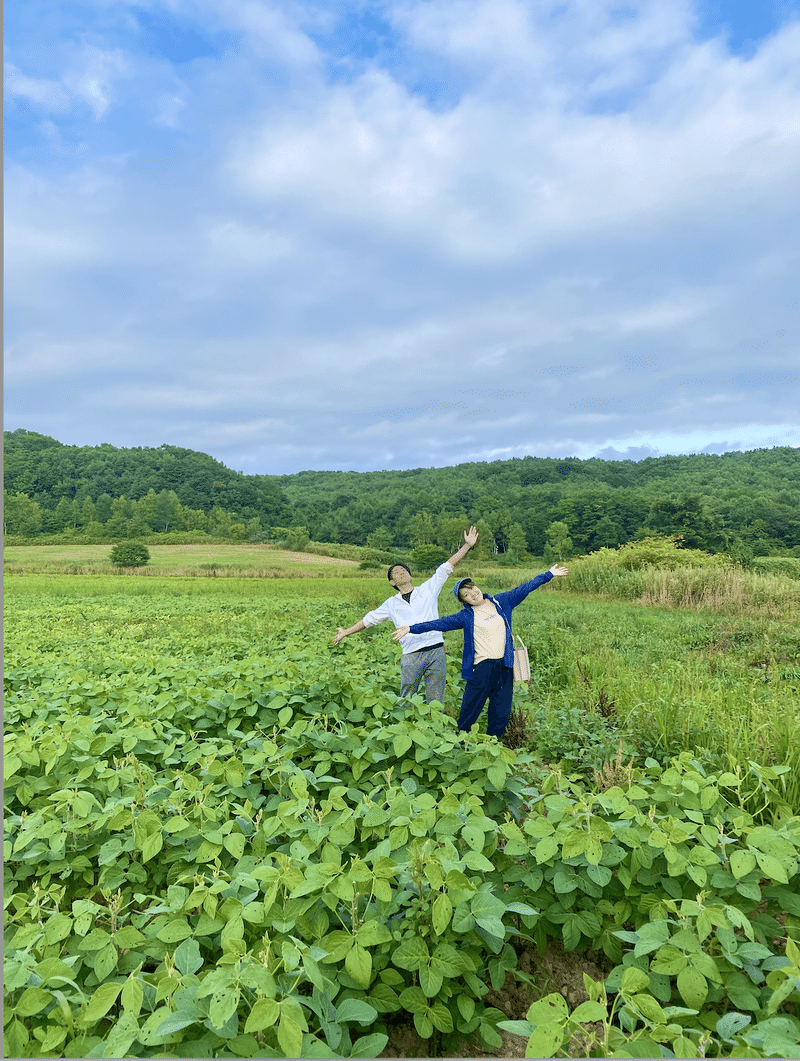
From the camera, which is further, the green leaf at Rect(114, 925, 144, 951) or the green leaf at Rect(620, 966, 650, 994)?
the green leaf at Rect(114, 925, 144, 951)

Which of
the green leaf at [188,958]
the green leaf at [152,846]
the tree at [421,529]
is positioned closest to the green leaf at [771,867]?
the green leaf at [188,958]

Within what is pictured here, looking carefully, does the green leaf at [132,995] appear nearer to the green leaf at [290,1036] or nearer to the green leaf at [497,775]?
the green leaf at [290,1036]

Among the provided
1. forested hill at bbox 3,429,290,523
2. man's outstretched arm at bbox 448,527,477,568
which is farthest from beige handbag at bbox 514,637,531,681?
forested hill at bbox 3,429,290,523

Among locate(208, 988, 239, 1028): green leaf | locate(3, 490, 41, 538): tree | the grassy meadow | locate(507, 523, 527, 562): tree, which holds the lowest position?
the grassy meadow

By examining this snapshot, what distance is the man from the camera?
4766mm

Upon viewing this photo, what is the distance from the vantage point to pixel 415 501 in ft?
34.9

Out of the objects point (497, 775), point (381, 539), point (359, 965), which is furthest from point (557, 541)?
point (359, 965)

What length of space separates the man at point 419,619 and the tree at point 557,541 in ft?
20.5

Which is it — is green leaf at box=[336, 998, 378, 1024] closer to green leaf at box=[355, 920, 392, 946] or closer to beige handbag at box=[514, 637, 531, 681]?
green leaf at box=[355, 920, 392, 946]

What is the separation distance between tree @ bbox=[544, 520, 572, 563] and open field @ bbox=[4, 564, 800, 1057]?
21.0 ft

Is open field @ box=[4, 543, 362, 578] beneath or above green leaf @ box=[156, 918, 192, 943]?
above

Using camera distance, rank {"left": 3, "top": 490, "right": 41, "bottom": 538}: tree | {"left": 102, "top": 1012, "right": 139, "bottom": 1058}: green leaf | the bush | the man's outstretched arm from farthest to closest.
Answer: the bush
{"left": 3, "top": 490, "right": 41, "bottom": 538}: tree
the man's outstretched arm
{"left": 102, "top": 1012, "right": 139, "bottom": 1058}: green leaf

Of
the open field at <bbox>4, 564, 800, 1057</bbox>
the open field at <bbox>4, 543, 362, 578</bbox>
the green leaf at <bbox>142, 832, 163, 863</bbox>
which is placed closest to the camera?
the open field at <bbox>4, 564, 800, 1057</bbox>

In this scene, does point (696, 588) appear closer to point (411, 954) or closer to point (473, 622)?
point (473, 622)
